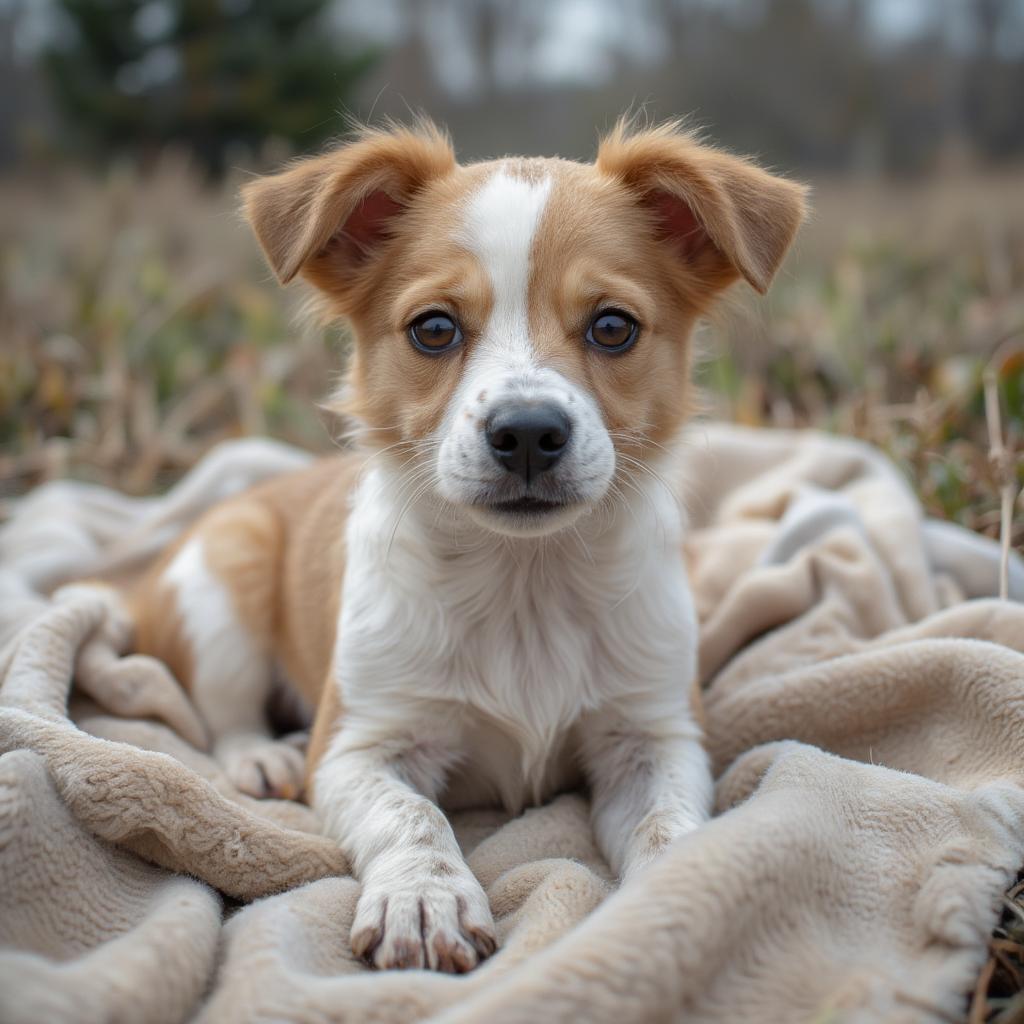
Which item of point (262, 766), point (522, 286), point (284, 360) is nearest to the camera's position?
point (522, 286)

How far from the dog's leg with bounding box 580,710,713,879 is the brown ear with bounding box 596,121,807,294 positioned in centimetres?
127

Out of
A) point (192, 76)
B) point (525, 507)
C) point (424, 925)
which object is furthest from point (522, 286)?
point (192, 76)

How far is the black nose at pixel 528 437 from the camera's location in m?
2.34

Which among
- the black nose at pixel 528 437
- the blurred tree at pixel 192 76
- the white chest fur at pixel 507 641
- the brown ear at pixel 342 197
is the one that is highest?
the blurred tree at pixel 192 76

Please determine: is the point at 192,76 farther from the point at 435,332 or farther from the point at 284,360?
the point at 435,332

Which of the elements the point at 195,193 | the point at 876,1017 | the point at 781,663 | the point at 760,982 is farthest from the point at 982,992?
the point at 195,193

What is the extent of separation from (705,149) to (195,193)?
9994 mm

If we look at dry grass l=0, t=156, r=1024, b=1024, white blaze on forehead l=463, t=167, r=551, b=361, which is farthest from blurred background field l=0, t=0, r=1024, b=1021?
white blaze on forehead l=463, t=167, r=551, b=361

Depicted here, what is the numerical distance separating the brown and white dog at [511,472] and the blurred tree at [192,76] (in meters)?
15.3

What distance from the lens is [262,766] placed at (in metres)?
3.19

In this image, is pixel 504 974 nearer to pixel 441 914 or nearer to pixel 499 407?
pixel 441 914

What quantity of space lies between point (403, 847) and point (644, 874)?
661 mm

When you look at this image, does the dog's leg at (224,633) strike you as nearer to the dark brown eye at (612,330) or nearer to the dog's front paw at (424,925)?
the dog's front paw at (424,925)

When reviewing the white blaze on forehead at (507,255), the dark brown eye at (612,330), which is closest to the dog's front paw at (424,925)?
the white blaze on forehead at (507,255)
